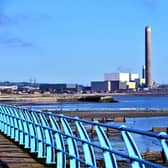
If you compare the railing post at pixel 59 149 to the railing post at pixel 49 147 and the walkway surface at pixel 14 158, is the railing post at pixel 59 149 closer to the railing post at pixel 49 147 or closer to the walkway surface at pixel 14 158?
the railing post at pixel 49 147

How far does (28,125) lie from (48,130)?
119 inches

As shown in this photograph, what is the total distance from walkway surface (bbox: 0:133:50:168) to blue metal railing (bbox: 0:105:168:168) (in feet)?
0.99

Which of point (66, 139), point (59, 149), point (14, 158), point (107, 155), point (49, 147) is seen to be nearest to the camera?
point (107, 155)

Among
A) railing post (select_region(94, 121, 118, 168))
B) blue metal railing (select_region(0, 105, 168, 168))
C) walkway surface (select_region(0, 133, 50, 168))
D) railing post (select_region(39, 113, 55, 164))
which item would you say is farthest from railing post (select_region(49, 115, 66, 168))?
railing post (select_region(94, 121, 118, 168))

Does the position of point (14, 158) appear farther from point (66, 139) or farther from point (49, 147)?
point (66, 139)

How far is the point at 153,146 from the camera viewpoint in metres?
42.3

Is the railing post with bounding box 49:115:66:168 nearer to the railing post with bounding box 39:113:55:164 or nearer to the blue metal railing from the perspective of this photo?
the blue metal railing

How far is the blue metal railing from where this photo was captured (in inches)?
278

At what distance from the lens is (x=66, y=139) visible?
41.0 ft

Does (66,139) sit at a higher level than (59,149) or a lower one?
higher

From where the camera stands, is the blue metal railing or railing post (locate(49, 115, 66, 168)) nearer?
the blue metal railing

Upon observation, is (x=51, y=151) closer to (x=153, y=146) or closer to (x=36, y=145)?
(x=36, y=145)

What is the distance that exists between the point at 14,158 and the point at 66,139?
2164 millimetres

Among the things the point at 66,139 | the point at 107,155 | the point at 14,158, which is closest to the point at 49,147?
the point at 66,139
